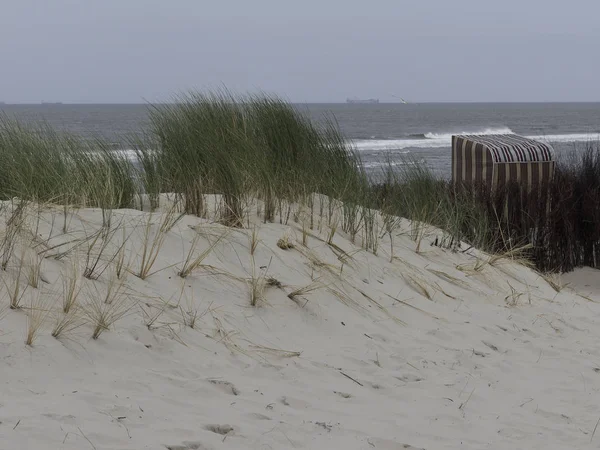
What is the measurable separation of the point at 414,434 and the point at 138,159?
12.5 ft

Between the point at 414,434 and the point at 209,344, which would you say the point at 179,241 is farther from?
the point at 414,434

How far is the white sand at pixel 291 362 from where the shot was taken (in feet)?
9.55

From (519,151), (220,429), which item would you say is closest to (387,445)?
(220,429)

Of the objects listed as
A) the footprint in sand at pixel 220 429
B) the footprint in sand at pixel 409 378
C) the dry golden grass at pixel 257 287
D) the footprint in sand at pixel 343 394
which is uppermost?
the dry golden grass at pixel 257 287

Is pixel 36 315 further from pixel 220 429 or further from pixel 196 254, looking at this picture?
pixel 196 254

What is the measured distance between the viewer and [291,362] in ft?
12.1

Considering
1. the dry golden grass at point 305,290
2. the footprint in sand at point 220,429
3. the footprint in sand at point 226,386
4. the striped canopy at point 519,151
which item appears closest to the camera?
the footprint in sand at point 220,429

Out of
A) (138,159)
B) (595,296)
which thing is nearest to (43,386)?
(138,159)

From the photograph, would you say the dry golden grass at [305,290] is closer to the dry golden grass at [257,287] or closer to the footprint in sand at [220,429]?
the dry golden grass at [257,287]

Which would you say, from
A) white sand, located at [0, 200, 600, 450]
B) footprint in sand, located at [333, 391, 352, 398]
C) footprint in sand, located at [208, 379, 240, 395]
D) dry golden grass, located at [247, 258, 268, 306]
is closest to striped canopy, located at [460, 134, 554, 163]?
white sand, located at [0, 200, 600, 450]

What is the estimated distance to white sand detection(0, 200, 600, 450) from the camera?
2910 millimetres

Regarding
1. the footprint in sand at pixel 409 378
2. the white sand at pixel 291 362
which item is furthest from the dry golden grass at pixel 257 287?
the footprint in sand at pixel 409 378

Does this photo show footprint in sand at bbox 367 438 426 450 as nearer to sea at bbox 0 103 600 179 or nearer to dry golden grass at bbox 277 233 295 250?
dry golden grass at bbox 277 233 295 250

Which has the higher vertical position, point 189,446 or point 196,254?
point 196,254
